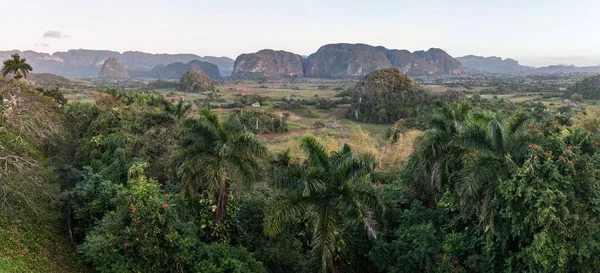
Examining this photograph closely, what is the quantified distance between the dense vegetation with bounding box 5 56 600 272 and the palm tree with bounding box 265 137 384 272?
0.04 m

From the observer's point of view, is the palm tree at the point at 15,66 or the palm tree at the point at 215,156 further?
the palm tree at the point at 15,66

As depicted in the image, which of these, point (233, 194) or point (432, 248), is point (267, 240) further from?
point (432, 248)

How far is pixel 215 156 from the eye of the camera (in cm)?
1193

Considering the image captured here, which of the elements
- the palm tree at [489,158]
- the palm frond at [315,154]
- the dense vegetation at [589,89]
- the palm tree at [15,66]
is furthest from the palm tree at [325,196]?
the dense vegetation at [589,89]

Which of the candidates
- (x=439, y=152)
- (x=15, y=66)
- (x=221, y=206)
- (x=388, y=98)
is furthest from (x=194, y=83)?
(x=221, y=206)

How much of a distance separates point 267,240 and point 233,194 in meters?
1.91

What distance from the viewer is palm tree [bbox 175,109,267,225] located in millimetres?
11773

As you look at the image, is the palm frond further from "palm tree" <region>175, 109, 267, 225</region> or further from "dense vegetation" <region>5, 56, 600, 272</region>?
"palm tree" <region>175, 109, 267, 225</region>

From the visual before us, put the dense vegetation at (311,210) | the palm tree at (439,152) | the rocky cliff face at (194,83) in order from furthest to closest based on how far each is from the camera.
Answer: the rocky cliff face at (194,83), the palm tree at (439,152), the dense vegetation at (311,210)

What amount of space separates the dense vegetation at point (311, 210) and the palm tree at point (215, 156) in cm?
4

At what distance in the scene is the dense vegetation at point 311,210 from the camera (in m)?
9.60

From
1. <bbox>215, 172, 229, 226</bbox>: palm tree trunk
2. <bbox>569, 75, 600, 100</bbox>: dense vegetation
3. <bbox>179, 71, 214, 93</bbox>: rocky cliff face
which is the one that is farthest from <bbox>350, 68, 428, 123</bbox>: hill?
<bbox>179, 71, 214, 93</bbox>: rocky cliff face

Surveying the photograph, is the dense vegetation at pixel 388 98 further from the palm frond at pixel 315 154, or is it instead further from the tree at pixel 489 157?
the palm frond at pixel 315 154

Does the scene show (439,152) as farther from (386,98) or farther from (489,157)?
(386,98)
